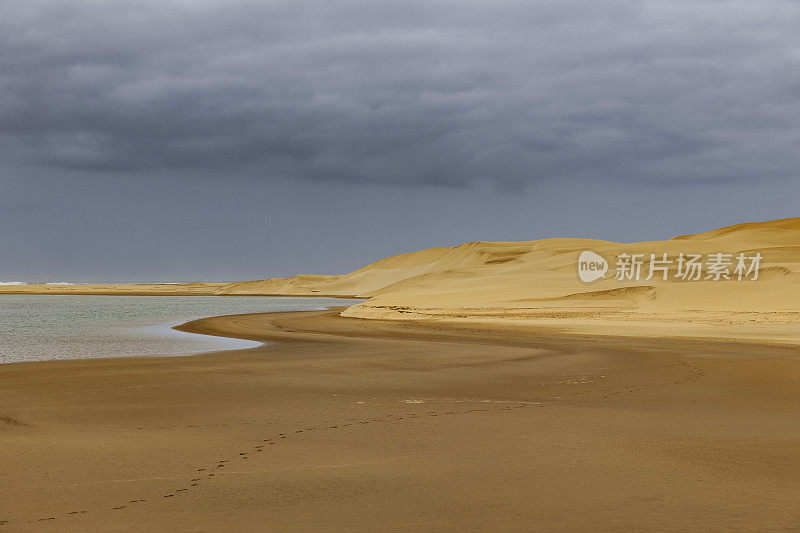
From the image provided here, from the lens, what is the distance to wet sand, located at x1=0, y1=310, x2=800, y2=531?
5125 millimetres

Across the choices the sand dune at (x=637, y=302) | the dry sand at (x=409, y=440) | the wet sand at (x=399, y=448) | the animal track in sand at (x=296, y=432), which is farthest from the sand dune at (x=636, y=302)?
the animal track in sand at (x=296, y=432)

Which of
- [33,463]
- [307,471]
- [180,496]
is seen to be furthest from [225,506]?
[33,463]

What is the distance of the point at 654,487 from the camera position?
18.9 feet

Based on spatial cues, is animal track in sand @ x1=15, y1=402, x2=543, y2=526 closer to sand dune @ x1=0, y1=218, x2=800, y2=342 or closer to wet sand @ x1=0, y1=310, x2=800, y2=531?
wet sand @ x1=0, y1=310, x2=800, y2=531

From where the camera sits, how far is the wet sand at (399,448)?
16.8 feet

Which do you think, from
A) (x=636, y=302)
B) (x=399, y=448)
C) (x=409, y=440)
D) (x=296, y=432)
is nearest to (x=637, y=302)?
(x=636, y=302)

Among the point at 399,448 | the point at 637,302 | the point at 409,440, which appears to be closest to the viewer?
the point at 399,448

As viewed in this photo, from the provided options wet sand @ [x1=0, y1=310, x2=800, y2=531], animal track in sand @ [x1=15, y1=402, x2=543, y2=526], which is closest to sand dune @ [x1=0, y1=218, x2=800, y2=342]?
wet sand @ [x1=0, y1=310, x2=800, y2=531]

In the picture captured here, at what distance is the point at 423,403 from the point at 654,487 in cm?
478

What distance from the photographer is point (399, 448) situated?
719 cm

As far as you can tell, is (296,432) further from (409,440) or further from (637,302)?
(637,302)

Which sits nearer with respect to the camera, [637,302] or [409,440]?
[409,440]

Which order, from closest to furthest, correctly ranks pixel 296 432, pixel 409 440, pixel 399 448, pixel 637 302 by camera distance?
pixel 399 448
pixel 409 440
pixel 296 432
pixel 637 302

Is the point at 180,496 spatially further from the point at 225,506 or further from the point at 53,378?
the point at 53,378
